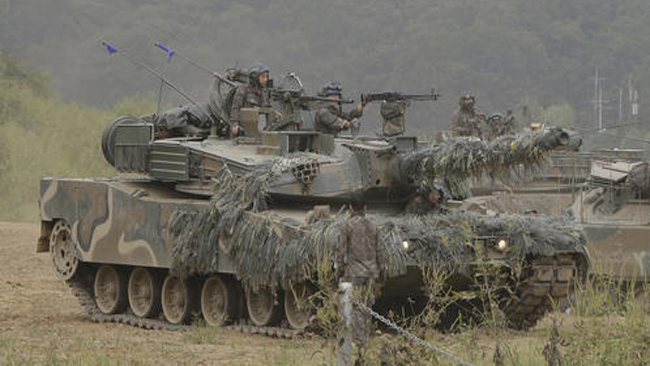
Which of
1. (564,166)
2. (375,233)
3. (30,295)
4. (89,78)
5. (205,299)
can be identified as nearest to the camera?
(375,233)

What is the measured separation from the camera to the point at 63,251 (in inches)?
679

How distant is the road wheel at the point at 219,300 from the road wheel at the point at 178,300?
202 mm

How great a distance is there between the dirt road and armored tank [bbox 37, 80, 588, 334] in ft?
1.70

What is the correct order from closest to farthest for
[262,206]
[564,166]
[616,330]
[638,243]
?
[616,330], [262,206], [638,243], [564,166]

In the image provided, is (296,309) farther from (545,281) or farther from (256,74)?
(256,74)

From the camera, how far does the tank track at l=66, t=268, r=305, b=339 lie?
1387 cm

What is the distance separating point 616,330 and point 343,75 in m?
40.1

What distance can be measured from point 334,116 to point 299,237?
333cm

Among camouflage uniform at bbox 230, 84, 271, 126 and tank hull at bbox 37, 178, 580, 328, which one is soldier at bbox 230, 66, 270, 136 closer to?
camouflage uniform at bbox 230, 84, 271, 126

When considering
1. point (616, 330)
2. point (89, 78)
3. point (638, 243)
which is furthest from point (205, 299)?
point (89, 78)

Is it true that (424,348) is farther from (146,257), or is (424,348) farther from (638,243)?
(638,243)

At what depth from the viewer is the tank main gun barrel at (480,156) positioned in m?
12.1

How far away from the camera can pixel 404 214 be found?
14.8 metres

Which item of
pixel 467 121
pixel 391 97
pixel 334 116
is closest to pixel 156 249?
pixel 334 116
